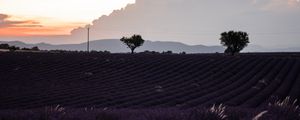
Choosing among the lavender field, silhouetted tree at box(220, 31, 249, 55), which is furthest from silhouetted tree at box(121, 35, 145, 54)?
the lavender field

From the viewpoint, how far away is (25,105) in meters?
21.2

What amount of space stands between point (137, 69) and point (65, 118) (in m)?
35.1

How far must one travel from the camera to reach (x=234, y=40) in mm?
77750

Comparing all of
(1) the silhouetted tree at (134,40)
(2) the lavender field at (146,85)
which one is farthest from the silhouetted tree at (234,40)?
(2) the lavender field at (146,85)

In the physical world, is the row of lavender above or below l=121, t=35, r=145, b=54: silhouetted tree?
below

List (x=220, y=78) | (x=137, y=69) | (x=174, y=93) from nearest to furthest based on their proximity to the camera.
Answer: (x=174, y=93) → (x=220, y=78) → (x=137, y=69)

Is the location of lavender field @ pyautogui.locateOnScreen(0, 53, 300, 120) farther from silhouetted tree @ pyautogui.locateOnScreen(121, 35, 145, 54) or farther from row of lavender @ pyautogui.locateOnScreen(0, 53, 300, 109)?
silhouetted tree @ pyautogui.locateOnScreen(121, 35, 145, 54)

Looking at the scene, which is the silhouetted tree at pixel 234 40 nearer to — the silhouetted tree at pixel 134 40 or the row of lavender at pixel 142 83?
the silhouetted tree at pixel 134 40

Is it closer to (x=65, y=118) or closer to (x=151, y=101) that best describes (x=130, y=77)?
(x=151, y=101)

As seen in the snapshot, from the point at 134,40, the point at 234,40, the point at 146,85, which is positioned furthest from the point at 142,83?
the point at 134,40

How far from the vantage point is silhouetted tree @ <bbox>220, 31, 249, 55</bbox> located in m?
77.9

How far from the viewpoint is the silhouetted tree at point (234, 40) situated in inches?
3068

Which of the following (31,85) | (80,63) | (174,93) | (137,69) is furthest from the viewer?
(80,63)

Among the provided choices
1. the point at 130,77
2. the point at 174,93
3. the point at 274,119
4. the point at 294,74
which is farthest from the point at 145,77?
the point at 274,119
